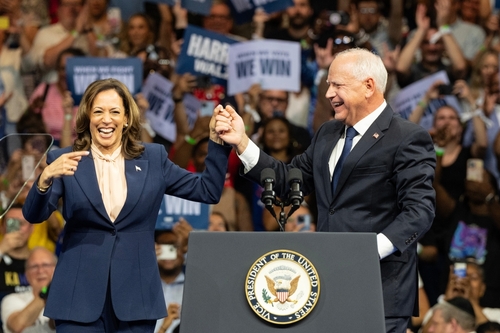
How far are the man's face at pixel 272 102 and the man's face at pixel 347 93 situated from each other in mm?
2804

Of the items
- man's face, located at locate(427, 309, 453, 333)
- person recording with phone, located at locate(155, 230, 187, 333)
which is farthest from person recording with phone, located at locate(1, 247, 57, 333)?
man's face, located at locate(427, 309, 453, 333)

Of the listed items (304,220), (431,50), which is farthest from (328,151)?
(431,50)

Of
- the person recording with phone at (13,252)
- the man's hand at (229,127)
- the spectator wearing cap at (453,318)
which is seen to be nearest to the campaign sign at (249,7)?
the person recording with phone at (13,252)

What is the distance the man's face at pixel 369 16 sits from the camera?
6000 millimetres

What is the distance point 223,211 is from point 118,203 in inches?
111

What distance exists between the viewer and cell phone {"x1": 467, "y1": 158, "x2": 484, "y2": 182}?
562 centimetres

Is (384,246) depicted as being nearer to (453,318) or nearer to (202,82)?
(453,318)

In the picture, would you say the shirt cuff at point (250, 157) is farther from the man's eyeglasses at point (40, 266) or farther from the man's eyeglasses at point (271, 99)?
the man's eyeglasses at point (271, 99)

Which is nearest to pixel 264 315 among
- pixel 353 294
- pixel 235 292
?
pixel 235 292

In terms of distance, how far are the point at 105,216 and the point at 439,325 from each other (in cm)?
318

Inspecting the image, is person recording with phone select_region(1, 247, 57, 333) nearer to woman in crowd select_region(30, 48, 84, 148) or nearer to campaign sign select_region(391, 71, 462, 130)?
woman in crowd select_region(30, 48, 84, 148)

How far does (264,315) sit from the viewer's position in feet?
7.45

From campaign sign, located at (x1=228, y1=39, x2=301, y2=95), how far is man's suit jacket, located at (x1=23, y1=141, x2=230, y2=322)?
122 inches

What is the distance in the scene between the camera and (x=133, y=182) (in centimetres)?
277
